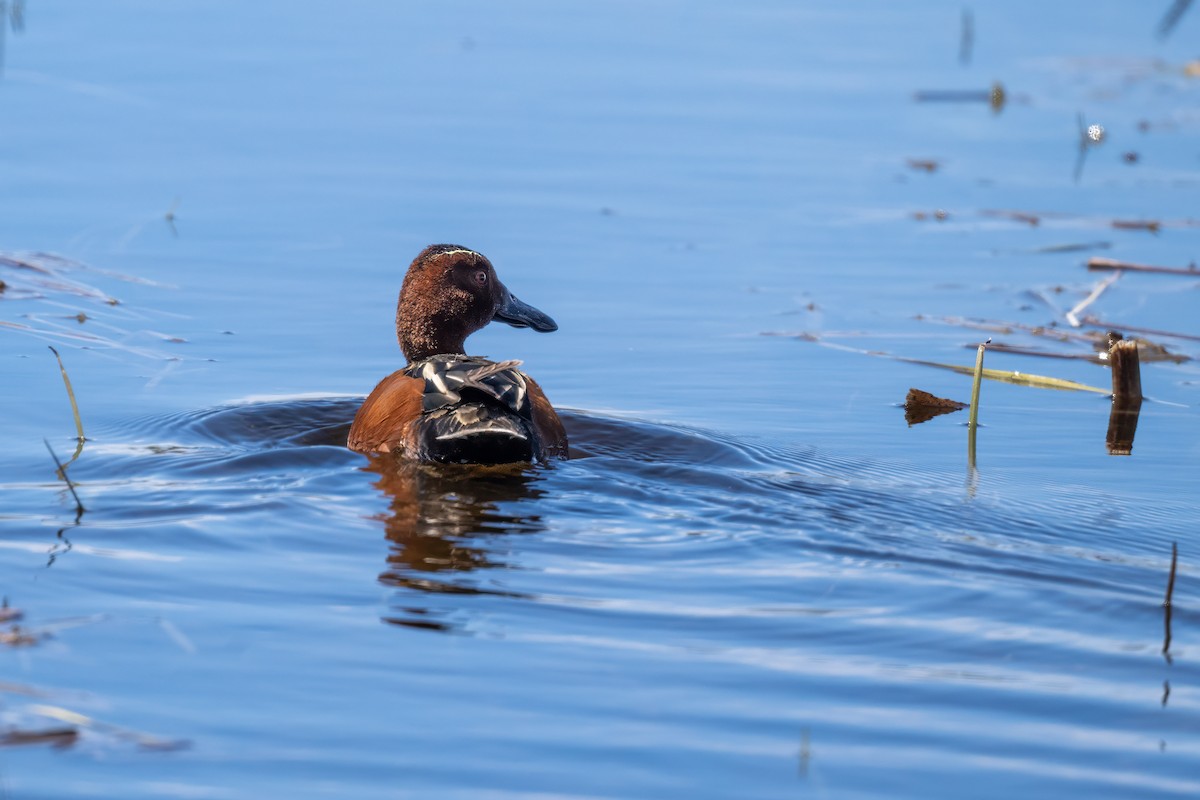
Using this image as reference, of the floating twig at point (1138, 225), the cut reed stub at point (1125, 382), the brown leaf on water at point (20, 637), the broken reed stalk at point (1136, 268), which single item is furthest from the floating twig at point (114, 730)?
the floating twig at point (1138, 225)

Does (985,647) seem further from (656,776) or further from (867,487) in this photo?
(867,487)

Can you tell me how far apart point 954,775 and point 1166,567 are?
217cm

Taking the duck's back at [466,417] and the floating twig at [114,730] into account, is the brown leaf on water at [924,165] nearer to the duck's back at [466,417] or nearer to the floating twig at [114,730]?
the duck's back at [466,417]

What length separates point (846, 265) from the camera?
11047 mm

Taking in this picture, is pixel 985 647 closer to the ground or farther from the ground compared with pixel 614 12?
closer to the ground


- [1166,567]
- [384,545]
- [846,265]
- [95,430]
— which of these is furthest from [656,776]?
[846,265]

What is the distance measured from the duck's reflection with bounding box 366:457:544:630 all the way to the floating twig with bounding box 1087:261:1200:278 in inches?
219

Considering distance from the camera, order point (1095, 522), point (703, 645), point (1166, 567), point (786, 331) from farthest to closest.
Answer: point (786, 331), point (1095, 522), point (1166, 567), point (703, 645)

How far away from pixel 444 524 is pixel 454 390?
0.91 meters

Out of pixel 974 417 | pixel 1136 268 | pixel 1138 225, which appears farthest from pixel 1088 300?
pixel 974 417

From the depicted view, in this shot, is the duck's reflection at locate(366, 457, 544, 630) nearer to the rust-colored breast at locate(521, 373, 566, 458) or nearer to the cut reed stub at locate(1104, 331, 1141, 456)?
the rust-colored breast at locate(521, 373, 566, 458)

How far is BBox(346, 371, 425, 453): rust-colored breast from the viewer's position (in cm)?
745

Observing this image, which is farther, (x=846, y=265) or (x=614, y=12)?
(x=614, y=12)

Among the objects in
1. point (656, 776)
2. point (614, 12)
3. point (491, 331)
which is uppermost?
point (614, 12)
